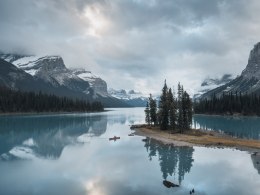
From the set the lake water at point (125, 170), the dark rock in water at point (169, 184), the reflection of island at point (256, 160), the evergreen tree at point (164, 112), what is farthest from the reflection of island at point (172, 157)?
Result: the evergreen tree at point (164, 112)

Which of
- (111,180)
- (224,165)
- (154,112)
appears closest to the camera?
(111,180)

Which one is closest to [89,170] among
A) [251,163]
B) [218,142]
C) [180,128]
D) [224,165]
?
[224,165]

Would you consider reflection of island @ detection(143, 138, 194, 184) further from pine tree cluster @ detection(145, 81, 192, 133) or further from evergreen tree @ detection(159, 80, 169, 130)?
evergreen tree @ detection(159, 80, 169, 130)

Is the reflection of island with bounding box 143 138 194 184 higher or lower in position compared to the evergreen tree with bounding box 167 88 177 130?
lower

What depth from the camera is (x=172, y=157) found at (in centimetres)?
7144

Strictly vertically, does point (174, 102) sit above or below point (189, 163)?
above

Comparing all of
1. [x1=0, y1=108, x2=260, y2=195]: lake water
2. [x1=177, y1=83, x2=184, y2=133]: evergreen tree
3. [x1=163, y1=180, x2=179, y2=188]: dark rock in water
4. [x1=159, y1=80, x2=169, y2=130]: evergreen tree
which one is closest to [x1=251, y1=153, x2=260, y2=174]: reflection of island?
[x1=0, y1=108, x2=260, y2=195]: lake water

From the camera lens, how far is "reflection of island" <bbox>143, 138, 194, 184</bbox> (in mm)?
58719

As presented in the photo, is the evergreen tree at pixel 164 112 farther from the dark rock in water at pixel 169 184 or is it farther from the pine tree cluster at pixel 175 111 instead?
the dark rock in water at pixel 169 184

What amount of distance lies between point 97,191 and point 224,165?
28268 mm

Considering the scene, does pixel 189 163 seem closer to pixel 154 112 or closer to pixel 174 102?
pixel 174 102

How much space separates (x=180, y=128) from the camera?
12050cm

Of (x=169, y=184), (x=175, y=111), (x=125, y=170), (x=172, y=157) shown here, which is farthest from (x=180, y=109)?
(x=169, y=184)

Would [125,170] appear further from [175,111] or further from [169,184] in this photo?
[175,111]
